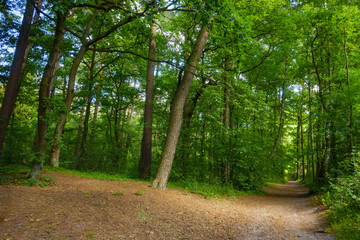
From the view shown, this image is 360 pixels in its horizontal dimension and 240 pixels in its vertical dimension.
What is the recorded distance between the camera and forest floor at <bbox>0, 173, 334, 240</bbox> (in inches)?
116

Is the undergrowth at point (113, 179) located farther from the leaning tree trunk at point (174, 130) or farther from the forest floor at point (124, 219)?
the leaning tree trunk at point (174, 130)

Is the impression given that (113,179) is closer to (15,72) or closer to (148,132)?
(148,132)

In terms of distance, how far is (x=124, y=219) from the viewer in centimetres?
373

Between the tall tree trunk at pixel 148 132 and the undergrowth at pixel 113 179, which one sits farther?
the tall tree trunk at pixel 148 132

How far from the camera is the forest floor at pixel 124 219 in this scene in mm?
2953

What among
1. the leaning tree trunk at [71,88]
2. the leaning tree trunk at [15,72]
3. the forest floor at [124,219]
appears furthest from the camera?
the leaning tree trunk at [15,72]

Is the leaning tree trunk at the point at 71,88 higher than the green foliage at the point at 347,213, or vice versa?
the leaning tree trunk at the point at 71,88

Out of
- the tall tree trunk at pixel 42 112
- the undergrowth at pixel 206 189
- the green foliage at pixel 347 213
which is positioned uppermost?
the tall tree trunk at pixel 42 112

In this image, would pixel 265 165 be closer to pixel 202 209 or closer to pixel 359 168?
pixel 359 168

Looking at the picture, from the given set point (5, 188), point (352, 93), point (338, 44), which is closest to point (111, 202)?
point (5, 188)

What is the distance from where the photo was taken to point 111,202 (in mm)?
4480

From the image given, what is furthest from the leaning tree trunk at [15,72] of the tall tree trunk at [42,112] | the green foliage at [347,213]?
the green foliage at [347,213]

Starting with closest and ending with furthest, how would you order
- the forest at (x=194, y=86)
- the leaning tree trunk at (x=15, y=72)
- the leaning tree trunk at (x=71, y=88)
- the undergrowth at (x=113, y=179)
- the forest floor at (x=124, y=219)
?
the forest floor at (x=124, y=219), the undergrowth at (x=113, y=179), the leaning tree trunk at (x=71, y=88), the forest at (x=194, y=86), the leaning tree trunk at (x=15, y=72)

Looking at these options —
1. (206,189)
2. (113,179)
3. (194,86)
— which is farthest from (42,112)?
(194,86)
